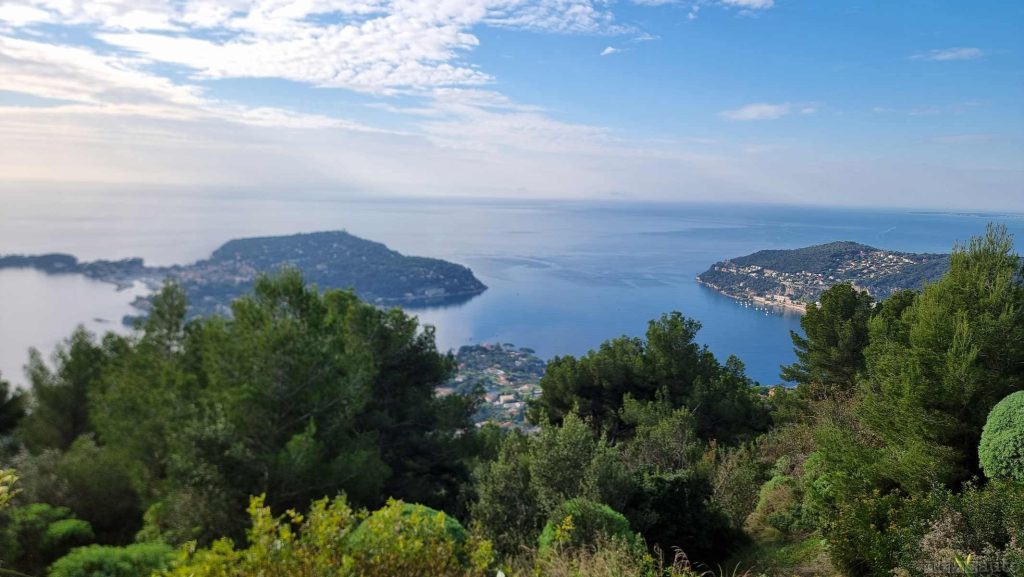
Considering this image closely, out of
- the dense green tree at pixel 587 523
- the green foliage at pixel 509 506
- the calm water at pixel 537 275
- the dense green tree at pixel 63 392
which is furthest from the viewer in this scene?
the calm water at pixel 537 275

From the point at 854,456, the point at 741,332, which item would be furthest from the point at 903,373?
the point at 741,332

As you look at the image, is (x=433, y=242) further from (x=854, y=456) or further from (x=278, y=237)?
(x=854, y=456)

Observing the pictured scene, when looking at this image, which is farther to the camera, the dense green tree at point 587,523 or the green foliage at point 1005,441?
the dense green tree at point 587,523

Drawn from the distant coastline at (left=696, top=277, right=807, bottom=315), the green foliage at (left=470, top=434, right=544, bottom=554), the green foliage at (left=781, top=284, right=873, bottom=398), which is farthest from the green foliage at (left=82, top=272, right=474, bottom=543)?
the distant coastline at (left=696, top=277, right=807, bottom=315)

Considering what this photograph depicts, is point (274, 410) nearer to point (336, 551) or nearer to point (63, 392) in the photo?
point (63, 392)

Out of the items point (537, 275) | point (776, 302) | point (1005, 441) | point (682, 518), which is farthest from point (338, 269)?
point (1005, 441)

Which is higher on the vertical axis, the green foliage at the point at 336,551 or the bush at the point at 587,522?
→ the green foliage at the point at 336,551

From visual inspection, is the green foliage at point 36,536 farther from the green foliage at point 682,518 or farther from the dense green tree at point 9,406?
the green foliage at point 682,518

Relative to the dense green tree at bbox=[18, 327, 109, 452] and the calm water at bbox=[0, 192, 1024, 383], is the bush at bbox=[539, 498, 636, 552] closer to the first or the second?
the calm water at bbox=[0, 192, 1024, 383]

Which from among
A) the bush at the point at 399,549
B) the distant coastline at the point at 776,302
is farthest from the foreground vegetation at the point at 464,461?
the distant coastline at the point at 776,302
